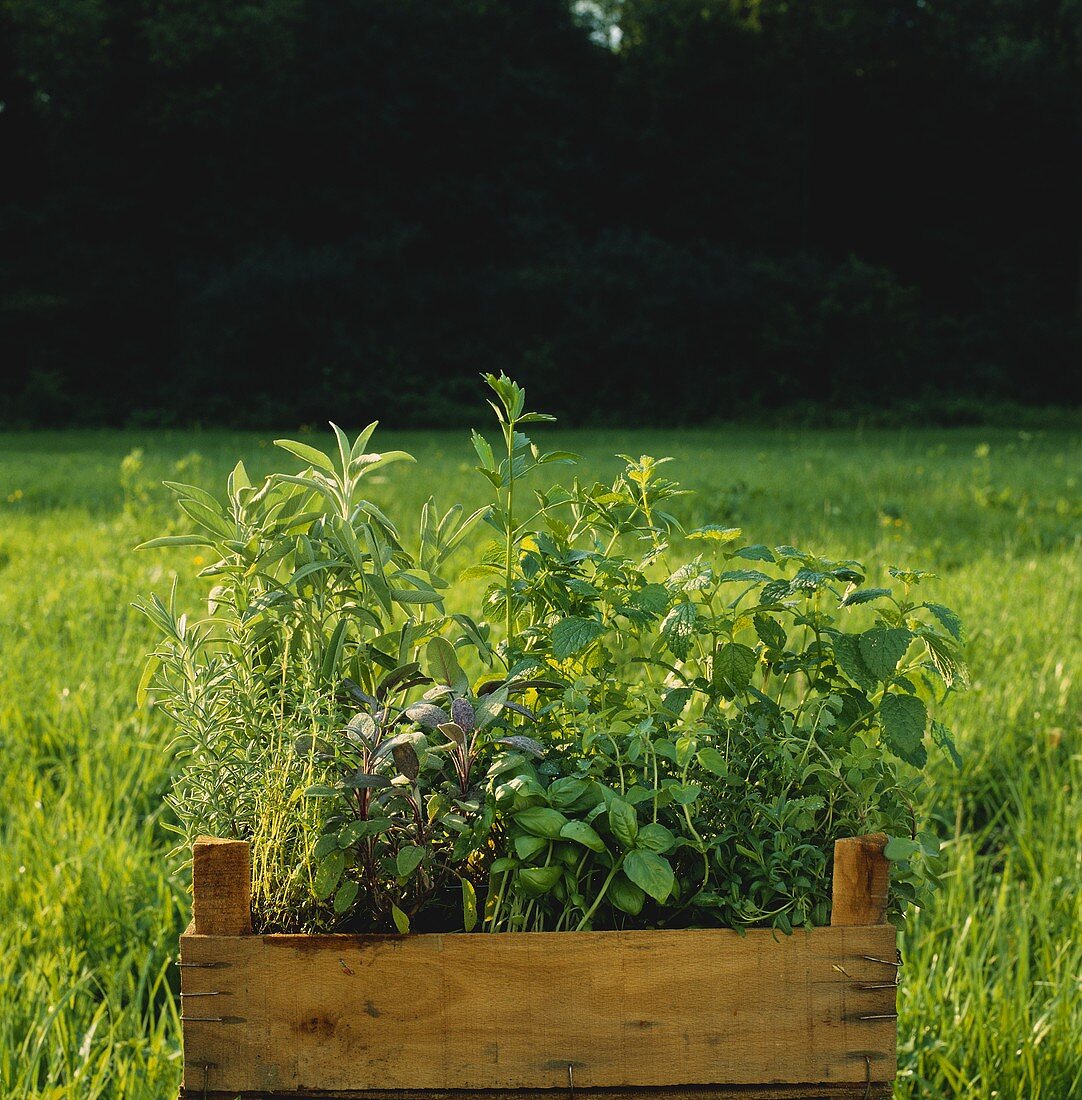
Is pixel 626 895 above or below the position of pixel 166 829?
above

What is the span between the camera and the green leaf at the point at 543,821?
91cm

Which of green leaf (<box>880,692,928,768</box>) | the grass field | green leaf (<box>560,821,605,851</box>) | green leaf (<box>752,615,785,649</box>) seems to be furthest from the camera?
the grass field

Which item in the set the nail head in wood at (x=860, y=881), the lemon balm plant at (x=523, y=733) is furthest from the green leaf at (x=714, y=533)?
the nail head in wood at (x=860, y=881)

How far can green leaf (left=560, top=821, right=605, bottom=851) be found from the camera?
2.91 ft

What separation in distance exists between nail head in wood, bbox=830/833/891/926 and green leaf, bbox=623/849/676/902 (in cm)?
16

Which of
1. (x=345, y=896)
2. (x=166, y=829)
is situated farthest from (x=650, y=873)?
(x=166, y=829)

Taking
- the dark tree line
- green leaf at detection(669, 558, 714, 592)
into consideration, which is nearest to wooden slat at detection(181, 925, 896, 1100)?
green leaf at detection(669, 558, 714, 592)

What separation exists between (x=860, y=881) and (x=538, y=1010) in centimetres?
30

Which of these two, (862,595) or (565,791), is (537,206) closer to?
(862,595)

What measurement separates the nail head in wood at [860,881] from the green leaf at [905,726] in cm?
11

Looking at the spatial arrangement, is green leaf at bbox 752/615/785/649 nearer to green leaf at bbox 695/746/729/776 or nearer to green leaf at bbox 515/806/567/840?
Result: green leaf at bbox 695/746/729/776

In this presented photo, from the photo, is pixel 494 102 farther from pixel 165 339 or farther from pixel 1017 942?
pixel 1017 942

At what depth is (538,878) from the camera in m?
0.93

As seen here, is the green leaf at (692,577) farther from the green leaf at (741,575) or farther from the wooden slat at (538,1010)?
the wooden slat at (538,1010)
